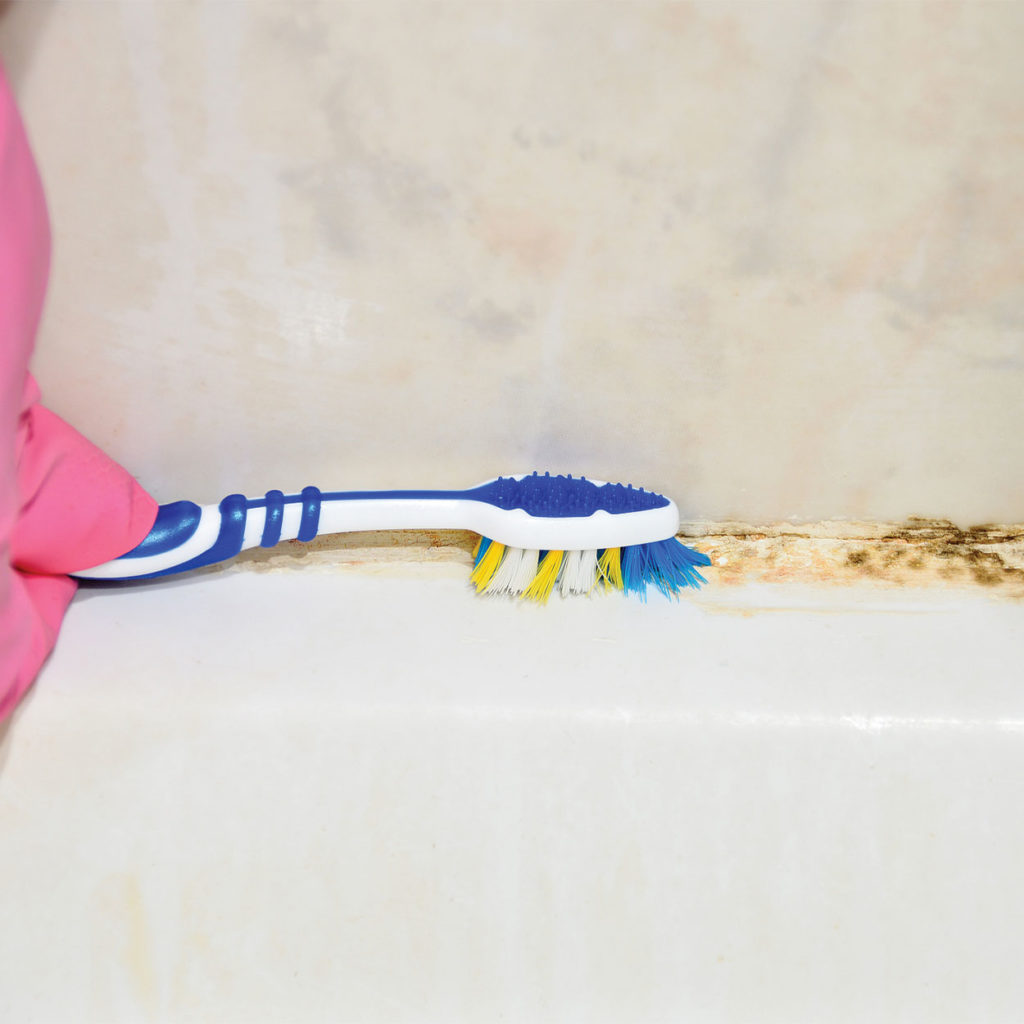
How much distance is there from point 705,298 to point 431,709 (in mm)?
311

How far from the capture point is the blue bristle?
1.97 feet

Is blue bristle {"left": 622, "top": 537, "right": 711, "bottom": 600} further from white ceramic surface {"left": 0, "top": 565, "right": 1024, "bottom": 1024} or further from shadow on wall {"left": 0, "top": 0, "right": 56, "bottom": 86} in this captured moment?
shadow on wall {"left": 0, "top": 0, "right": 56, "bottom": 86}

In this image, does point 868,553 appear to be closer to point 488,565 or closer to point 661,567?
point 661,567

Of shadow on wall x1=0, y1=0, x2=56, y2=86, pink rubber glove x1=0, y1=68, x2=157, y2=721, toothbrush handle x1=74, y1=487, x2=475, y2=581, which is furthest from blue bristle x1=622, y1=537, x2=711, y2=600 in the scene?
shadow on wall x1=0, y1=0, x2=56, y2=86

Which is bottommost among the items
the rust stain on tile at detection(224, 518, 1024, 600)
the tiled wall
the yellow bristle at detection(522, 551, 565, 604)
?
the yellow bristle at detection(522, 551, 565, 604)

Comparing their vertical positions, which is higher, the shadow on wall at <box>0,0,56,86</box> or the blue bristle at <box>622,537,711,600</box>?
the shadow on wall at <box>0,0,56,86</box>

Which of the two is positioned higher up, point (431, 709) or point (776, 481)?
point (776, 481)

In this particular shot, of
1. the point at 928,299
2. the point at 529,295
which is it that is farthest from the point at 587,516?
the point at 928,299

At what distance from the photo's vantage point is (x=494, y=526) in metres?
0.57

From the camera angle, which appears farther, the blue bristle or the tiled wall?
the blue bristle

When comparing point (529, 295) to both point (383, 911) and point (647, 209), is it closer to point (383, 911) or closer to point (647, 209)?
point (647, 209)

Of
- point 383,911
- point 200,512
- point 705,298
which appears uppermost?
point 705,298

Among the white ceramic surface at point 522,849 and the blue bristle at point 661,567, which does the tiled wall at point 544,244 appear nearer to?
the blue bristle at point 661,567

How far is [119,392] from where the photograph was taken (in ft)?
1.82
